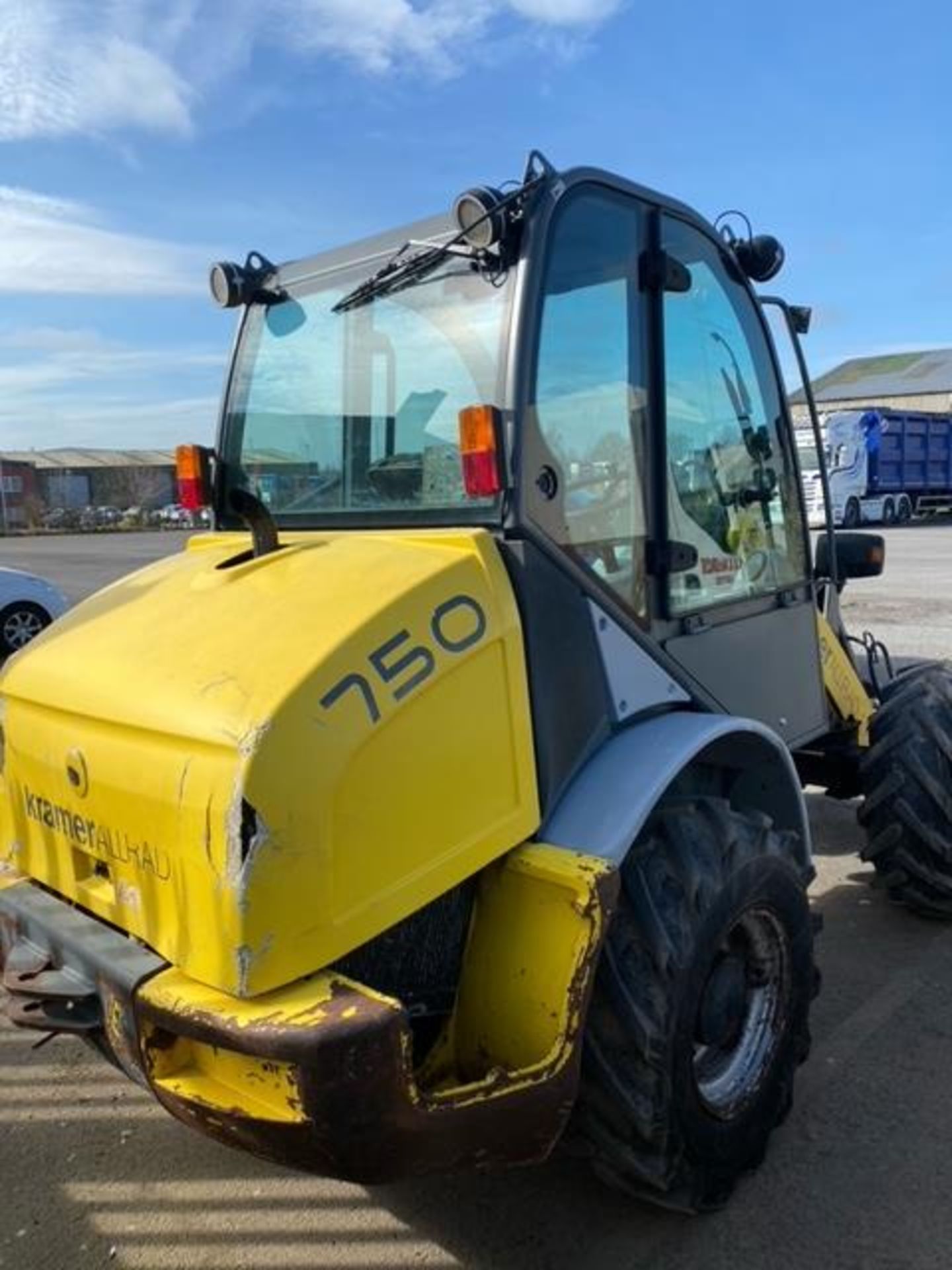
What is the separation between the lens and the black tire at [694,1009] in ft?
7.94

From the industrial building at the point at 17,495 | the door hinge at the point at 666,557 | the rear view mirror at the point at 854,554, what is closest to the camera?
the door hinge at the point at 666,557

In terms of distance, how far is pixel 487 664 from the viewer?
235cm

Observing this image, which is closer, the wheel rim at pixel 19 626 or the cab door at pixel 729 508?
the cab door at pixel 729 508

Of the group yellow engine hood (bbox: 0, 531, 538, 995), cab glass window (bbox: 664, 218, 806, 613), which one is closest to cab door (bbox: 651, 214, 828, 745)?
cab glass window (bbox: 664, 218, 806, 613)

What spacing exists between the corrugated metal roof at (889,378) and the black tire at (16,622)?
44985 millimetres

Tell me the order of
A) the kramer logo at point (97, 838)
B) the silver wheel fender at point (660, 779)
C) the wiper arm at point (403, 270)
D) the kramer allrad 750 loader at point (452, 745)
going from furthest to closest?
the wiper arm at point (403, 270), the silver wheel fender at point (660, 779), the kramer logo at point (97, 838), the kramer allrad 750 loader at point (452, 745)

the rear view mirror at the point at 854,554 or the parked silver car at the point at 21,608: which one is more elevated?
the rear view mirror at the point at 854,554

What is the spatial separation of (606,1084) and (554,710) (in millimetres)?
829

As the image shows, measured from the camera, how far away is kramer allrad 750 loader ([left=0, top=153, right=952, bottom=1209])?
2.05 metres

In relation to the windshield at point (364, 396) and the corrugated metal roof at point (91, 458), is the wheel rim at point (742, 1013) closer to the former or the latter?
the windshield at point (364, 396)

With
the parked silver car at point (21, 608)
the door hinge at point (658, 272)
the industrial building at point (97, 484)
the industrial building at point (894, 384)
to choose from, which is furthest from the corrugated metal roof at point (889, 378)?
the door hinge at point (658, 272)

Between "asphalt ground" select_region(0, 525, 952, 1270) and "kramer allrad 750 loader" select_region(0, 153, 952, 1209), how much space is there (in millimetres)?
169

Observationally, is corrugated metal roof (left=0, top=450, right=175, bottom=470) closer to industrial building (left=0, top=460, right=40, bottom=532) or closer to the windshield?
industrial building (left=0, top=460, right=40, bottom=532)

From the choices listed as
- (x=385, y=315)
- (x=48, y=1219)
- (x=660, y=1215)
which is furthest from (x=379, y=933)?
(x=385, y=315)
